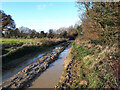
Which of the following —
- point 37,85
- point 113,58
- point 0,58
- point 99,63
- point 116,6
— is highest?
point 116,6

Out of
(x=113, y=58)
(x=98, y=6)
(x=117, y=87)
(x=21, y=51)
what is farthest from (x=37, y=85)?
(x=21, y=51)

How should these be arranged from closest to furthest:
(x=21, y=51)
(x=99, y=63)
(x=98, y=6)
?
(x=99, y=63) < (x=98, y=6) < (x=21, y=51)

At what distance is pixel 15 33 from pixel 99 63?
139 feet

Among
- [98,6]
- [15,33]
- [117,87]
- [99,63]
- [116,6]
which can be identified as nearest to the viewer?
[117,87]

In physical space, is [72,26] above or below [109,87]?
above

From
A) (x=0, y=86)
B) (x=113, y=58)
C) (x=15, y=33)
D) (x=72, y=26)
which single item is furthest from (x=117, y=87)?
(x=72, y=26)

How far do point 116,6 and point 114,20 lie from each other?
0.84 metres

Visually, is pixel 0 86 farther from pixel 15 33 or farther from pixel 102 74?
pixel 15 33

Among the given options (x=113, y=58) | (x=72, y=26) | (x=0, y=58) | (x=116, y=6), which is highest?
(x=72, y=26)

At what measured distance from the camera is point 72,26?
179 ft

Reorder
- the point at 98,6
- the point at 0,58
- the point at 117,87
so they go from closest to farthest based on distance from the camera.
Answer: the point at 117,87, the point at 98,6, the point at 0,58

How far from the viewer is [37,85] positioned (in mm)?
4770

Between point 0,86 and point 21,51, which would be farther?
point 21,51

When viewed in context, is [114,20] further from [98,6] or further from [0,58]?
[0,58]
